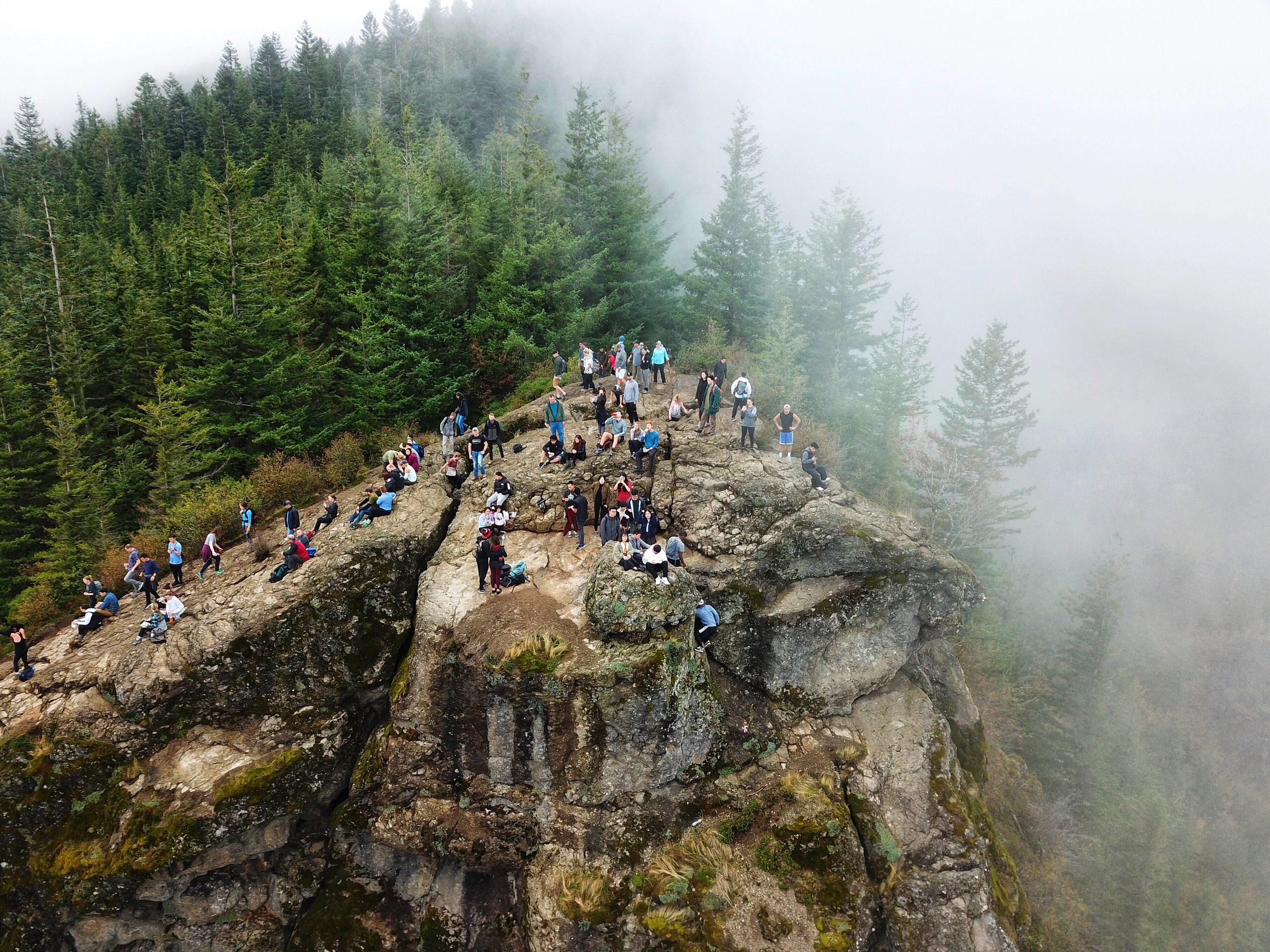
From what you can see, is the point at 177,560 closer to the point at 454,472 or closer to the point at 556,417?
the point at 454,472

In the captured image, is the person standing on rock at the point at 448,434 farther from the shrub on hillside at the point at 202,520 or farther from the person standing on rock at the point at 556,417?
the shrub on hillside at the point at 202,520

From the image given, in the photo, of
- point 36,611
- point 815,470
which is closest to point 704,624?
point 815,470

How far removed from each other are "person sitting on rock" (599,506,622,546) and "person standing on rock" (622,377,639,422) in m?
5.04

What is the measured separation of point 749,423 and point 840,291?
18.9 metres

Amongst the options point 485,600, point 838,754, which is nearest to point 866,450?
point 838,754

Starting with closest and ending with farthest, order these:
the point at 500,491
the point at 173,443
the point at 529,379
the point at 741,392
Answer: the point at 500,491 → the point at 741,392 → the point at 173,443 → the point at 529,379

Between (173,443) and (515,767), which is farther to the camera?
(173,443)

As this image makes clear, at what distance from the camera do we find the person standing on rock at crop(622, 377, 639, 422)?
21547mm

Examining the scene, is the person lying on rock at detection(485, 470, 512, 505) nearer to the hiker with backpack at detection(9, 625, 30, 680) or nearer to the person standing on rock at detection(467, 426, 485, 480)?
the person standing on rock at detection(467, 426, 485, 480)

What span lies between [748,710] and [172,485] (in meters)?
25.4

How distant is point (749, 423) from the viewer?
70.4 feet

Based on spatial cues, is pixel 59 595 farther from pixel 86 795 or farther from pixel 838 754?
pixel 838 754

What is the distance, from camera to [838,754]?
17875 millimetres

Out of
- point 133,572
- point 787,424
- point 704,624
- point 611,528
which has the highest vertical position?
point 787,424
